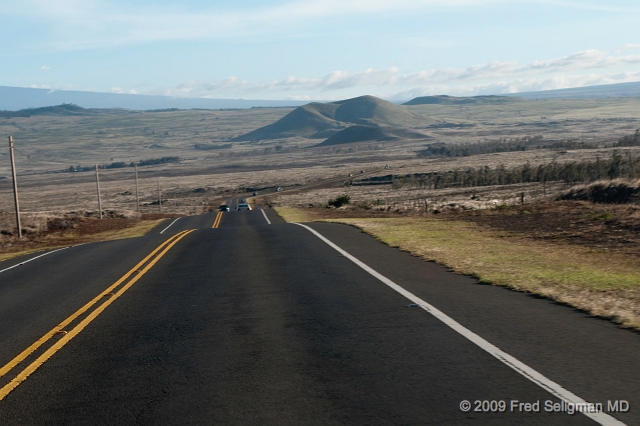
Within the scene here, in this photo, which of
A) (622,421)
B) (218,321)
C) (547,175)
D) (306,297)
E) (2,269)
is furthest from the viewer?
(547,175)

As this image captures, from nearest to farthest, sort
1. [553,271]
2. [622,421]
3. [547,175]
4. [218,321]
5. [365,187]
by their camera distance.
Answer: [622,421] → [218,321] → [553,271] → [547,175] → [365,187]

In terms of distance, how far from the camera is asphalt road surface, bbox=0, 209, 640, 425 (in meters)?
5.56

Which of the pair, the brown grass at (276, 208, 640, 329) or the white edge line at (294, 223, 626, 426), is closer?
the white edge line at (294, 223, 626, 426)

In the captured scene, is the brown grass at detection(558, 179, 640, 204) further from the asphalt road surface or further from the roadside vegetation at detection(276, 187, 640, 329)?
the asphalt road surface

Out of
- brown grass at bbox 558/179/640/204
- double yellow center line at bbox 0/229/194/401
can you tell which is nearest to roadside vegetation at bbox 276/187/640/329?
brown grass at bbox 558/179/640/204

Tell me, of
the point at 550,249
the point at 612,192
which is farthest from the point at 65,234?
the point at 550,249

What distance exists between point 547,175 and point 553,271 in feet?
206

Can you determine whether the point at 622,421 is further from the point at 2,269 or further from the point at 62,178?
the point at 62,178

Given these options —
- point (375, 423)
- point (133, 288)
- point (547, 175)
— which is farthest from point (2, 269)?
point (547, 175)

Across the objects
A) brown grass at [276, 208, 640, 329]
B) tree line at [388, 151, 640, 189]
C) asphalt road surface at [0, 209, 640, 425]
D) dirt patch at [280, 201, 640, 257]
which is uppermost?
asphalt road surface at [0, 209, 640, 425]

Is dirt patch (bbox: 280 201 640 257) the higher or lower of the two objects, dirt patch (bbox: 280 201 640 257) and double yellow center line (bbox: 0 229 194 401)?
the lower

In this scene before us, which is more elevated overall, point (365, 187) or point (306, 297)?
point (306, 297)

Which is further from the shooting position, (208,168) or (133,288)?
(208,168)

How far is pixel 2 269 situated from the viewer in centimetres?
1802
